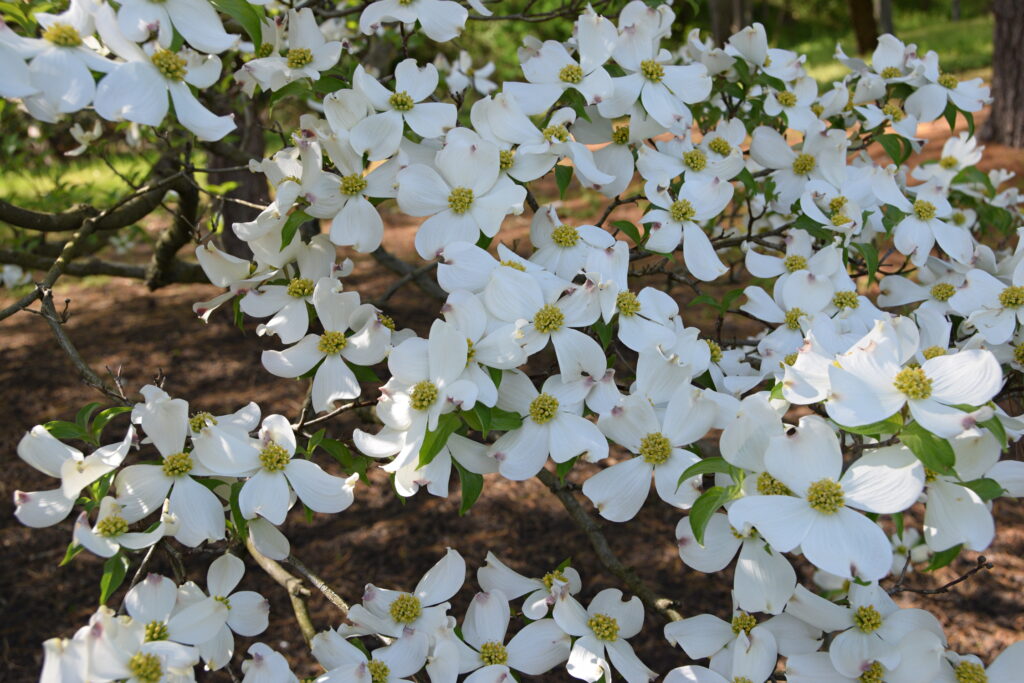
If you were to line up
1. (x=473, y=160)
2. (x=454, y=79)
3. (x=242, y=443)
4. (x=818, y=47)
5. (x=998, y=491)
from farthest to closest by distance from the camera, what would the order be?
(x=818, y=47) < (x=454, y=79) < (x=473, y=160) < (x=242, y=443) < (x=998, y=491)

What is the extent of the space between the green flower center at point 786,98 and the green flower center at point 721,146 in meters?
0.18

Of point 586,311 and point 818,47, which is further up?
point 586,311

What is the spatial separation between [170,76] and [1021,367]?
1056mm

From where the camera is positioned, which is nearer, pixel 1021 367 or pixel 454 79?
pixel 1021 367

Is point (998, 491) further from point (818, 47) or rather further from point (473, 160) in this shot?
point (818, 47)

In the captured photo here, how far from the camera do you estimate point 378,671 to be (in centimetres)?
91

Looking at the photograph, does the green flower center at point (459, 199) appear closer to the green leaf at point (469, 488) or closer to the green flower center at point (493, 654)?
the green leaf at point (469, 488)

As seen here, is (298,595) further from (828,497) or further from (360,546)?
(360,546)

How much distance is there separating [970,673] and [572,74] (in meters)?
0.85

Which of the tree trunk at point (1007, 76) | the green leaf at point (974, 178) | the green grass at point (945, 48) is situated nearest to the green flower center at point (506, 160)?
the green leaf at point (974, 178)

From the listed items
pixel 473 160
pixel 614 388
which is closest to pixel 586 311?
pixel 614 388

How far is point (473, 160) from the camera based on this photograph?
1.00m

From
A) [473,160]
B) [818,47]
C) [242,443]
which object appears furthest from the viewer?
[818,47]

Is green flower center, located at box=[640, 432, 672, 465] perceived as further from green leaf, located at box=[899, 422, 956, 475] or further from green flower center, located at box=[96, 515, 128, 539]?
green flower center, located at box=[96, 515, 128, 539]
